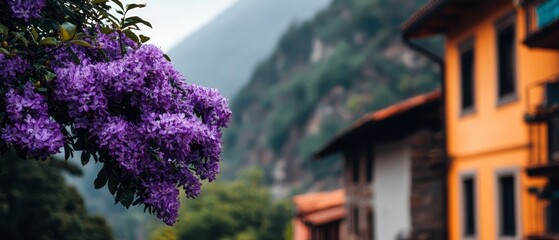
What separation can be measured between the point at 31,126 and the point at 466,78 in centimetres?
1775

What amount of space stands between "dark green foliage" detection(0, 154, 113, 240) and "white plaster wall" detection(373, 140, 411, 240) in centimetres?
921

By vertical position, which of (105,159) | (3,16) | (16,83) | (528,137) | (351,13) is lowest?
(105,159)

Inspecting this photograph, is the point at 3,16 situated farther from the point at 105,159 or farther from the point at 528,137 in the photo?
the point at 528,137

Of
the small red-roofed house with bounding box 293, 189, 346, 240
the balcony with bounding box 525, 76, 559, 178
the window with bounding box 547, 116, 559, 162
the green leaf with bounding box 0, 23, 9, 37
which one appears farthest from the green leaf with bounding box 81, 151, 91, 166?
the small red-roofed house with bounding box 293, 189, 346, 240

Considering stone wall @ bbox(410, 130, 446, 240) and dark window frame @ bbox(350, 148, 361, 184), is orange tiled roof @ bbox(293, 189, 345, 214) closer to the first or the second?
dark window frame @ bbox(350, 148, 361, 184)

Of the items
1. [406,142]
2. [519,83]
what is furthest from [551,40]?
[406,142]

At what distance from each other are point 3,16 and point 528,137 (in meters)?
13.5

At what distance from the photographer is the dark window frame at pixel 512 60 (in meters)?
18.0

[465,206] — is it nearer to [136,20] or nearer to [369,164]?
[369,164]

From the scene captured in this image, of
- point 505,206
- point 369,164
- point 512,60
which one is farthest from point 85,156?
point 369,164

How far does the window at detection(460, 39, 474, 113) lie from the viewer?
21047mm

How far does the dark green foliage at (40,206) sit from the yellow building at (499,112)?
23.4 ft

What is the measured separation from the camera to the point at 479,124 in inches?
797

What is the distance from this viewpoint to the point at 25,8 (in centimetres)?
470
